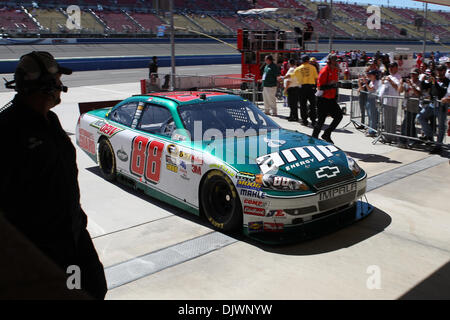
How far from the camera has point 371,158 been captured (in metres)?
8.25

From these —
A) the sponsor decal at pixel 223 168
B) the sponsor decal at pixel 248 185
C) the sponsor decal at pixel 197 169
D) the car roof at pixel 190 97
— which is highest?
the car roof at pixel 190 97

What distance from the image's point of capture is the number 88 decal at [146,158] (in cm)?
557

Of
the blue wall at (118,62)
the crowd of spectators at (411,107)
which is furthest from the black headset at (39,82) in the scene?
the blue wall at (118,62)

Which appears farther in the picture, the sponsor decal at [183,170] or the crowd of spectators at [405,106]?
the crowd of spectators at [405,106]

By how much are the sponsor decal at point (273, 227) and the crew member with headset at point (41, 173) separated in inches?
96.8

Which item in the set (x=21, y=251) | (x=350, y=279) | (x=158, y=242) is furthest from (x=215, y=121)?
(x=21, y=251)

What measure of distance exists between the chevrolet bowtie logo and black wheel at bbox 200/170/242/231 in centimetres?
87

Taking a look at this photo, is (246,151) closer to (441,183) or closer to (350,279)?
(350,279)

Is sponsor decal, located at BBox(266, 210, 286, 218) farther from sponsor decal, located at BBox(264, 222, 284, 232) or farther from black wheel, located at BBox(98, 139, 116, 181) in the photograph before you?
black wheel, located at BBox(98, 139, 116, 181)

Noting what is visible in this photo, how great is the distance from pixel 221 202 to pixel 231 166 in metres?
0.49

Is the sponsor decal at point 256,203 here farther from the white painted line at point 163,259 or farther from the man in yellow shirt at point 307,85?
the man in yellow shirt at point 307,85

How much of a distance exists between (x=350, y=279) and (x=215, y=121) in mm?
2618

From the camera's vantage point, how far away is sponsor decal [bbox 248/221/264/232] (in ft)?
14.9
